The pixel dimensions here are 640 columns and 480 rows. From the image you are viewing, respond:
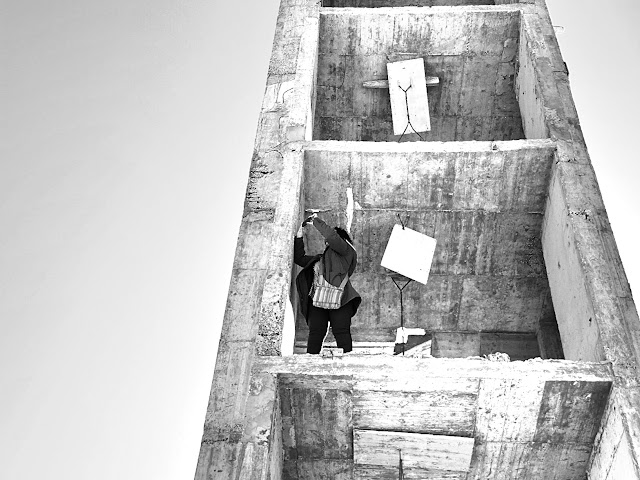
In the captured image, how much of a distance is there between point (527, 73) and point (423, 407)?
499cm

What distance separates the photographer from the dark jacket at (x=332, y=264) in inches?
303

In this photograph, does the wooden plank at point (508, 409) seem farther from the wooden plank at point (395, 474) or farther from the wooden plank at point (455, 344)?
the wooden plank at point (455, 344)

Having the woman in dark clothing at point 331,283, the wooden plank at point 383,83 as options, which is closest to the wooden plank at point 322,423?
the woman in dark clothing at point 331,283

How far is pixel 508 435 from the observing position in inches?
255

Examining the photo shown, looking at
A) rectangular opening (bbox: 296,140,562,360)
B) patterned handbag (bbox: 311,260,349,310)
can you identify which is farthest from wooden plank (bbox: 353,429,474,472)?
rectangular opening (bbox: 296,140,562,360)

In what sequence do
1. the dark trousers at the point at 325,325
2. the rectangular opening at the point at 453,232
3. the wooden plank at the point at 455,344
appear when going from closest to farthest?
the dark trousers at the point at 325,325 → the rectangular opening at the point at 453,232 → the wooden plank at the point at 455,344

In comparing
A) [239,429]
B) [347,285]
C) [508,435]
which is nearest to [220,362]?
[239,429]

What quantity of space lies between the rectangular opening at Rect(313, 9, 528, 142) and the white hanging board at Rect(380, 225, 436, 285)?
7.60 ft

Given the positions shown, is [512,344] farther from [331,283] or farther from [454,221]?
[331,283]

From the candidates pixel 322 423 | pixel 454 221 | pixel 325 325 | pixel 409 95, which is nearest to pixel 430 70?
pixel 409 95

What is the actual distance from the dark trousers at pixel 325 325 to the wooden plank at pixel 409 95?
340cm

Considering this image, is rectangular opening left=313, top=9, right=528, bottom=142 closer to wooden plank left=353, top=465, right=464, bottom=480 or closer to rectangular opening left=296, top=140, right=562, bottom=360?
rectangular opening left=296, top=140, right=562, bottom=360

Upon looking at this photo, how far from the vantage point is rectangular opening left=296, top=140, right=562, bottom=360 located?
27.2ft

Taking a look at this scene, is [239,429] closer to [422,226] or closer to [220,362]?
[220,362]
